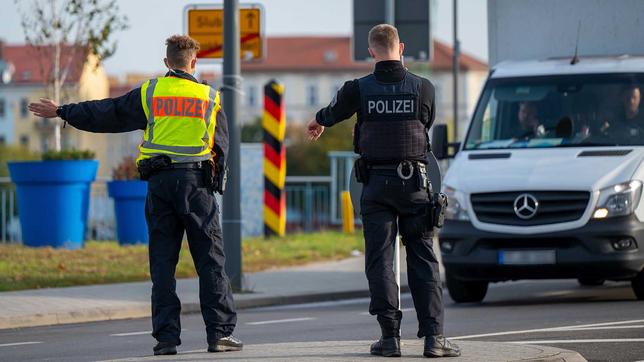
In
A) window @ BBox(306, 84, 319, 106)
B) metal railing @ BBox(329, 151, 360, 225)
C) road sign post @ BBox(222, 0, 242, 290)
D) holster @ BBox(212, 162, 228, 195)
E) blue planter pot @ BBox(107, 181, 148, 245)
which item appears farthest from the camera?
window @ BBox(306, 84, 319, 106)

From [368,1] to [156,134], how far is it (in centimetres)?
990

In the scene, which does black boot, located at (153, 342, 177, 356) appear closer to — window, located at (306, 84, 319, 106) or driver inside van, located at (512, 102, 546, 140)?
driver inside van, located at (512, 102, 546, 140)

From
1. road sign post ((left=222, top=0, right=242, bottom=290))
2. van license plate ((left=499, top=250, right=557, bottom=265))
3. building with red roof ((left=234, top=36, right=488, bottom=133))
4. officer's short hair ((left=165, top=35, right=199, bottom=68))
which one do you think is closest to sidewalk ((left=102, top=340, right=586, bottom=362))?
officer's short hair ((left=165, top=35, right=199, bottom=68))

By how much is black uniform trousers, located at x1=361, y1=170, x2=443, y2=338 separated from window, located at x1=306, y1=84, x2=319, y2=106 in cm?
15547

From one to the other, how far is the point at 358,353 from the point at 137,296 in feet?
21.1

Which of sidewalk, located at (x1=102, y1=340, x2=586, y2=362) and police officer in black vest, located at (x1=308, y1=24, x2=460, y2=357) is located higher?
police officer in black vest, located at (x1=308, y1=24, x2=460, y2=357)

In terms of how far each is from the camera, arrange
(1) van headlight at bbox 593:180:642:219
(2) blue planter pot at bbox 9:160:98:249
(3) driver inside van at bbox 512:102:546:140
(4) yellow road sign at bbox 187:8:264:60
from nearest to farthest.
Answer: (1) van headlight at bbox 593:180:642:219
(3) driver inside van at bbox 512:102:546:140
(4) yellow road sign at bbox 187:8:264:60
(2) blue planter pot at bbox 9:160:98:249

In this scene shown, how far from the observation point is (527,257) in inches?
544

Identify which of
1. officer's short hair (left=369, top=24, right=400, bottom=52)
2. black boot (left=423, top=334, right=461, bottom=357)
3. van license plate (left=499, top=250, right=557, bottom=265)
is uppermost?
officer's short hair (left=369, top=24, right=400, bottom=52)

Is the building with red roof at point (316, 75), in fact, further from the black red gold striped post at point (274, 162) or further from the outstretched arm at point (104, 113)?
the outstretched arm at point (104, 113)

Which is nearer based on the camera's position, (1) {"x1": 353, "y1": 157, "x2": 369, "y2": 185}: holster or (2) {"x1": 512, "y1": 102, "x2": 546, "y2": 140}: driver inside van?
(1) {"x1": 353, "y1": 157, "x2": 369, "y2": 185}: holster

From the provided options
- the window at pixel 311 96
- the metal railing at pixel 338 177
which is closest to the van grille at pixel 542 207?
the metal railing at pixel 338 177

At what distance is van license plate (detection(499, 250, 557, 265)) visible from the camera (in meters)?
13.7

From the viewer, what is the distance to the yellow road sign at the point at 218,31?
55.7 ft
